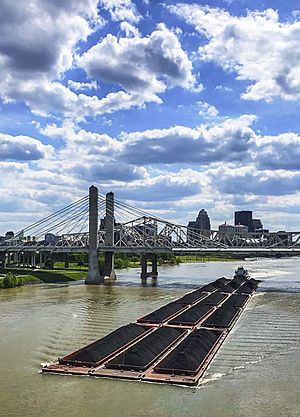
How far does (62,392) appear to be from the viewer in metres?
22.3

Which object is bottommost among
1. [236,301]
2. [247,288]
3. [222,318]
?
[222,318]

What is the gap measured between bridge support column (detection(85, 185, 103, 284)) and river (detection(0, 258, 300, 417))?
25851 millimetres

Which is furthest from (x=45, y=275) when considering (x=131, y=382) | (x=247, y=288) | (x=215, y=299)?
(x=131, y=382)

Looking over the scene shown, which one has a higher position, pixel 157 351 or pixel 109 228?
pixel 109 228

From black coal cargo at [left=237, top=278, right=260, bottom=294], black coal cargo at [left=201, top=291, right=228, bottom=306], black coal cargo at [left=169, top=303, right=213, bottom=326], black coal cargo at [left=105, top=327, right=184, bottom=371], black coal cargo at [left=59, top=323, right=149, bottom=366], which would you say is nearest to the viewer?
black coal cargo at [left=105, top=327, right=184, bottom=371]

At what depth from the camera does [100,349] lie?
27.5 metres

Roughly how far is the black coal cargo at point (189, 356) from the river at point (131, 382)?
29.8 inches

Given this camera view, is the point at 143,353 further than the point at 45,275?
No

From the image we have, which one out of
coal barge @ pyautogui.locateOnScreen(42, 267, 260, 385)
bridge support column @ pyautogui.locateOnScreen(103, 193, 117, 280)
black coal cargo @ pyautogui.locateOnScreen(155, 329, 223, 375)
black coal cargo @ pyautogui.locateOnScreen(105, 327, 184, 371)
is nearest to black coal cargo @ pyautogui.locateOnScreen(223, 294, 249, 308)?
coal barge @ pyautogui.locateOnScreen(42, 267, 260, 385)

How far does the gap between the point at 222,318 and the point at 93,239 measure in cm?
4534

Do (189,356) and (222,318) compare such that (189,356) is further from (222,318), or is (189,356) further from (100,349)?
(222,318)

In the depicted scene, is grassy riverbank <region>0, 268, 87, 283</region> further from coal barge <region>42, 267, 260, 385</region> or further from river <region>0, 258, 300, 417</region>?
coal barge <region>42, 267, 260, 385</region>

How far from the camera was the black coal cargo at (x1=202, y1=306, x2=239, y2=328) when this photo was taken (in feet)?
125

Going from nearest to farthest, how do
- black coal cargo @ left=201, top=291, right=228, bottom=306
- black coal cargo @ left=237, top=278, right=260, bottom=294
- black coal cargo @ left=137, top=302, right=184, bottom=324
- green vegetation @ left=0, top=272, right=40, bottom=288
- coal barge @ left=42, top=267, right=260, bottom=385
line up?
coal barge @ left=42, top=267, right=260, bottom=385, black coal cargo @ left=137, top=302, right=184, bottom=324, black coal cargo @ left=201, top=291, right=228, bottom=306, black coal cargo @ left=237, top=278, right=260, bottom=294, green vegetation @ left=0, top=272, right=40, bottom=288
